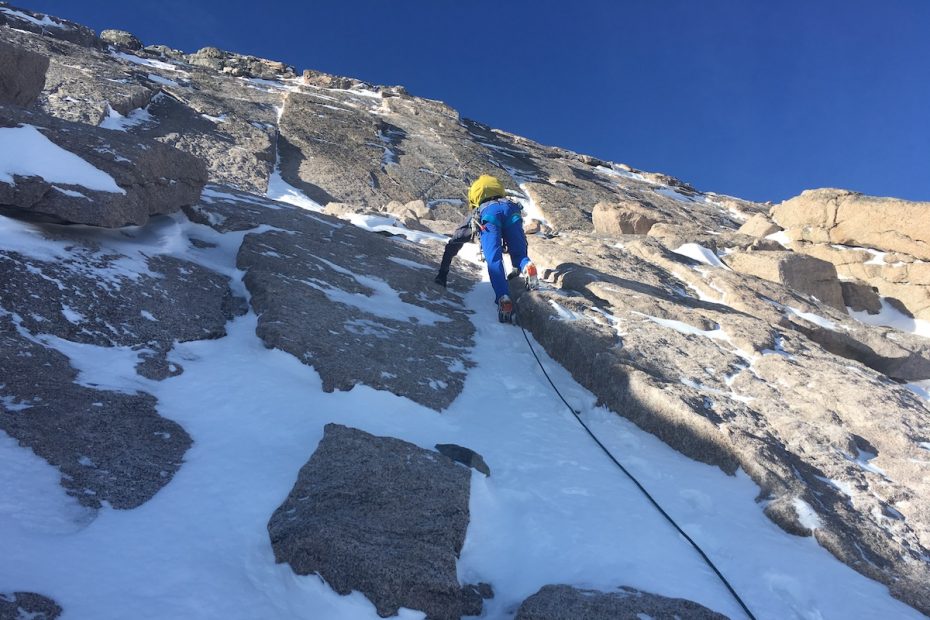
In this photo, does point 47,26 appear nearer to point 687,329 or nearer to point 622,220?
point 622,220

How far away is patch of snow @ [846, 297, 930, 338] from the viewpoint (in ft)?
46.6

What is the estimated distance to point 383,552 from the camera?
3.14 m

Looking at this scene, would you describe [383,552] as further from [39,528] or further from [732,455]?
[732,455]

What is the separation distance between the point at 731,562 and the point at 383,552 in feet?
8.14

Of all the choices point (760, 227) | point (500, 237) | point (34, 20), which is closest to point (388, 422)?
point (500, 237)

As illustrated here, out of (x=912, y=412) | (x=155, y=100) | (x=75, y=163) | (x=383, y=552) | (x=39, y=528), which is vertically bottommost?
(x=39, y=528)

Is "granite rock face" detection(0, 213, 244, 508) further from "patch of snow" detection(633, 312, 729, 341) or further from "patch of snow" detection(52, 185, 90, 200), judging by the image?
"patch of snow" detection(633, 312, 729, 341)

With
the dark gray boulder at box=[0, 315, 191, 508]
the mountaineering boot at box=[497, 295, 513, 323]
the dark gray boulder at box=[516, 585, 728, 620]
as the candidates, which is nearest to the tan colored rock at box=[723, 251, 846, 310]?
the mountaineering boot at box=[497, 295, 513, 323]

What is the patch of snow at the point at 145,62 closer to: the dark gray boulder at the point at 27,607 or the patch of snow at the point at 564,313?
the patch of snow at the point at 564,313

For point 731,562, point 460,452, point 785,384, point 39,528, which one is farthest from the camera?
point 785,384

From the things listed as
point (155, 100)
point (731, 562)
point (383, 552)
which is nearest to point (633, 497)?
point (731, 562)

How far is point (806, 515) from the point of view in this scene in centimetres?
439

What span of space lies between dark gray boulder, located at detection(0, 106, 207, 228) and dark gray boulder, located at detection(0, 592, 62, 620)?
13.4 ft

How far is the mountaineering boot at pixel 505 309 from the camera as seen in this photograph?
7.92 m
